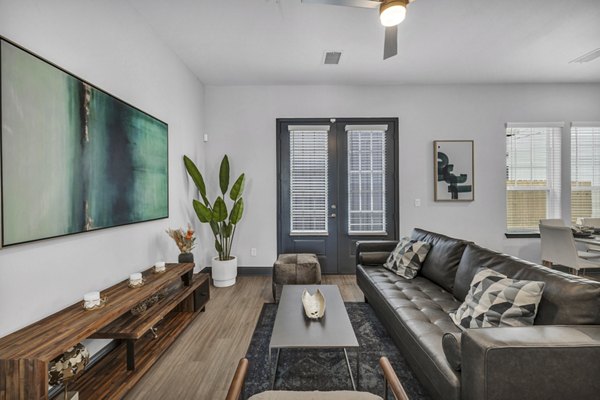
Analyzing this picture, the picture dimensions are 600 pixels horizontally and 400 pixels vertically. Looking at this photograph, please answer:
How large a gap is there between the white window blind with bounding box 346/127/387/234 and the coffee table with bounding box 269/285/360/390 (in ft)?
7.60

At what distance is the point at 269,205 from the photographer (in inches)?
175

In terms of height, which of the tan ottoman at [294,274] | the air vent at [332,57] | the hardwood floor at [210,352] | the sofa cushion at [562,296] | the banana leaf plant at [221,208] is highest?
the air vent at [332,57]

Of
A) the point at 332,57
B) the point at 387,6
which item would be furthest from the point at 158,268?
the point at 332,57

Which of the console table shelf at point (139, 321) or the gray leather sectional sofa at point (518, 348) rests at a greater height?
the gray leather sectional sofa at point (518, 348)

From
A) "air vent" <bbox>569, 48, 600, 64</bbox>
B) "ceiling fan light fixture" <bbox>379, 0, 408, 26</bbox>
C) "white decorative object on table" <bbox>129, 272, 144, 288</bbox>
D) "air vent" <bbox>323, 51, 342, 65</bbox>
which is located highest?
"air vent" <bbox>569, 48, 600, 64</bbox>

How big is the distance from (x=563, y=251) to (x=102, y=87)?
16.0 ft

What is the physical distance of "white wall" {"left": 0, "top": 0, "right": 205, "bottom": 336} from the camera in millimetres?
1498

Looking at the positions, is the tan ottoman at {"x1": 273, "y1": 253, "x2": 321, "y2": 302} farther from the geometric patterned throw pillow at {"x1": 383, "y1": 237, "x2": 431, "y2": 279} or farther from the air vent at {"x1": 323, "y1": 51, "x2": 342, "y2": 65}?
the air vent at {"x1": 323, "y1": 51, "x2": 342, "y2": 65}

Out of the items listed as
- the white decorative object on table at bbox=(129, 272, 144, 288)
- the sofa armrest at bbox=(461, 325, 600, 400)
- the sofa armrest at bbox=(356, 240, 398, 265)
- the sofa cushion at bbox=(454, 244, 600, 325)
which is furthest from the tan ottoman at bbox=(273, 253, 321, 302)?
the sofa armrest at bbox=(461, 325, 600, 400)

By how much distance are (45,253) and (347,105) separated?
13.1 ft

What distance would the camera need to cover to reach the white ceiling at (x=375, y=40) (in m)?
2.62

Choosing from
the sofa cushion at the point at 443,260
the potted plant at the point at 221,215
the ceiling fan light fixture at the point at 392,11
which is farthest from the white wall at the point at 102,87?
the sofa cushion at the point at 443,260

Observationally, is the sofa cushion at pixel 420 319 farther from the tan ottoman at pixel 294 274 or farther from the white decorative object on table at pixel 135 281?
the white decorative object on table at pixel 135 281

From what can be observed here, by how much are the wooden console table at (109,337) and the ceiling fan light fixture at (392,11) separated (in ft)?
8.34
